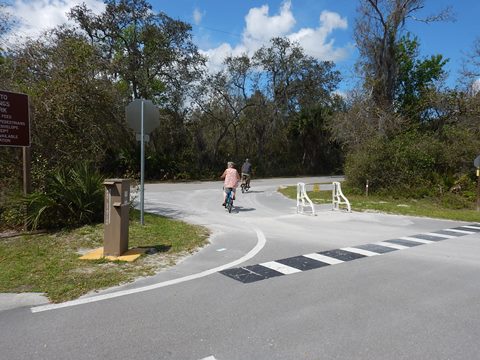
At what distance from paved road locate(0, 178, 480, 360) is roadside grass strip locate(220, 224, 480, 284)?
25 millimetres

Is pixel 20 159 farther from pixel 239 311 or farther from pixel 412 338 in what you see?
pixel 412 338

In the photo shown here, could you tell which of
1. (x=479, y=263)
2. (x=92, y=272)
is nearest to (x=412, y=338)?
(x=479, y=263)

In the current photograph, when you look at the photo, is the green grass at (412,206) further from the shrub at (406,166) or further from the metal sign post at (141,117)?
the metal sign post at (141,117)

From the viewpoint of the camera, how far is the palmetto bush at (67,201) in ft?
27.6

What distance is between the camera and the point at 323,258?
6.80 metres

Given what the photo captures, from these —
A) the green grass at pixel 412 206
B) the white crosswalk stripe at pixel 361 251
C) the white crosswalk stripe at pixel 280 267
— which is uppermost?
the green grass at pixel 412 206

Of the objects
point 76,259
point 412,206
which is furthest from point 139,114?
point 412,206

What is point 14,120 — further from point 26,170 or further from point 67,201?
point 67,201

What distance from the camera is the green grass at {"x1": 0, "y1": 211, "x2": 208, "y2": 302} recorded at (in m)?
5.15

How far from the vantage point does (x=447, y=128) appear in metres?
22.5

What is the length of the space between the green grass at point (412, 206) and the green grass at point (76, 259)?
8.05 m

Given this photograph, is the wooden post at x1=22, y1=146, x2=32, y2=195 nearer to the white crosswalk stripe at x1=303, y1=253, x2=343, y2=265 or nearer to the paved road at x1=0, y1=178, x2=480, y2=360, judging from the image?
the paved road at x1=0, y1=178, x2=480, y2=360

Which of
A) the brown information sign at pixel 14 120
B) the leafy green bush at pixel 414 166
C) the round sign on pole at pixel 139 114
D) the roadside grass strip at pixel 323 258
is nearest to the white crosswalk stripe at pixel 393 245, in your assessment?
the roadside grass strip at pixel 323 258

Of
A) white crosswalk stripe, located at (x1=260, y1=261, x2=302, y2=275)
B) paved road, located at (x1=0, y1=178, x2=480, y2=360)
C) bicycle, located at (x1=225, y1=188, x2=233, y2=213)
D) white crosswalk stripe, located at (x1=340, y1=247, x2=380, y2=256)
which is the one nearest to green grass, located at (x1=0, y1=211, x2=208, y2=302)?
paved road, located at (x1=0, y1=178, x2=480, y2=360)
